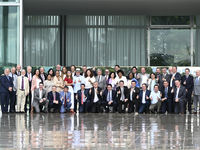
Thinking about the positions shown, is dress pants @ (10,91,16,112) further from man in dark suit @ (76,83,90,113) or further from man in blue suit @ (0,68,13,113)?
man in dark suit @ (76,83,90,113)

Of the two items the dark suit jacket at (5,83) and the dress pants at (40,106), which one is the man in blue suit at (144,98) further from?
the dark suit jacket at (5,83)

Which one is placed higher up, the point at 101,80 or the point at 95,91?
the point at 101,80

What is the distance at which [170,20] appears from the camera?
21.0 m

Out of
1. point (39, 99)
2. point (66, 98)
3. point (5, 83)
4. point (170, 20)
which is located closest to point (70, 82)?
point (66, 98)

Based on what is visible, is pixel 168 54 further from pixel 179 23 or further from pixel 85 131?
pixel 85 131

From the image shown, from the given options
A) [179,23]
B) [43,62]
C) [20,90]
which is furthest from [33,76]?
[179,23]

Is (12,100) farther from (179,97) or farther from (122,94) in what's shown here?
(179,97)

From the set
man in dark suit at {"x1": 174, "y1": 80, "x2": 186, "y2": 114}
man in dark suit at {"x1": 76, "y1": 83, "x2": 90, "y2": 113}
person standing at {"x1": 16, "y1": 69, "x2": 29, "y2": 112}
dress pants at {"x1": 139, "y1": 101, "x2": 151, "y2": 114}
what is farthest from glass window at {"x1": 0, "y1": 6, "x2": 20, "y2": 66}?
man in dark suit at {"x1": 174, "y1": 80, "x2": 186, "y2": 114}

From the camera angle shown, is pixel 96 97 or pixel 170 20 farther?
pixel 170 20

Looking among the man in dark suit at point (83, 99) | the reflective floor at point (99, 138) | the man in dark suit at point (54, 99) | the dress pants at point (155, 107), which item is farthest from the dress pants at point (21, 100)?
the reflective floor at point (99, 138)

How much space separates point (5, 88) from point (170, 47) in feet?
33.2

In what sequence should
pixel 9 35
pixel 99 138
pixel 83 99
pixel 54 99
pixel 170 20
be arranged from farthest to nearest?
pixel 170 20
pixel 9 35
pixel 83 99
pixel 54 99
pixel 99 138

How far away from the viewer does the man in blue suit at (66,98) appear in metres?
14.5

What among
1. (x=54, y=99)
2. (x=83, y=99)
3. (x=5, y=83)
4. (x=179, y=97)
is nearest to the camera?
(x=5, y=83)
